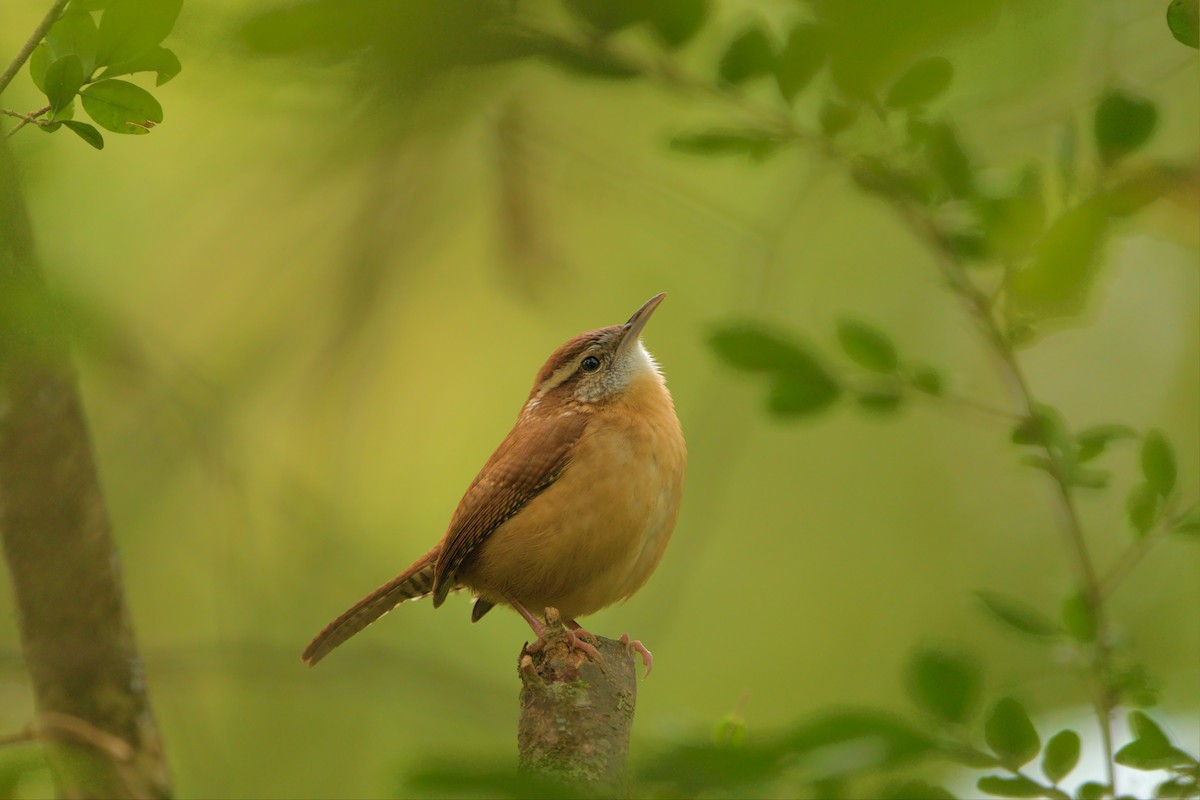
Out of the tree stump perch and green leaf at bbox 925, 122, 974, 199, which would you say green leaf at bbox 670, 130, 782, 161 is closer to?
green leaf at bbox 925, 122, 974, 199

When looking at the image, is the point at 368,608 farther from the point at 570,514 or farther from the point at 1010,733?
the point at 1010,733

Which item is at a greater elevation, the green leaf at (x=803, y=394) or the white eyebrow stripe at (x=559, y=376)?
the white eyebrow stripe at (x=559, y=376)

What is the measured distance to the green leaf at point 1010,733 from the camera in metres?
1.41

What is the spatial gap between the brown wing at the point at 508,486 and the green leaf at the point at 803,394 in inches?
85.3

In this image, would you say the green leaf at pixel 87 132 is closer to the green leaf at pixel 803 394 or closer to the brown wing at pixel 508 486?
the green leaf at pixel 803 394

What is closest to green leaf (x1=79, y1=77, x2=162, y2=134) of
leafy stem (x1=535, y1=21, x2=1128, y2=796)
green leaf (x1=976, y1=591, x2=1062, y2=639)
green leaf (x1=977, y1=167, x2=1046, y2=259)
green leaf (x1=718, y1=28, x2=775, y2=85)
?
leafy stem (x1=535, y1=21, x2=1128, y2=796)

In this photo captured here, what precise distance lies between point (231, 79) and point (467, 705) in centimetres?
304

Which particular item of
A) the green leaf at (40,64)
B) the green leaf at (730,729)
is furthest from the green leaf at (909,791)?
the green leaf at (40,64)

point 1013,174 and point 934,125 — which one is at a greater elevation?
point 1013,174

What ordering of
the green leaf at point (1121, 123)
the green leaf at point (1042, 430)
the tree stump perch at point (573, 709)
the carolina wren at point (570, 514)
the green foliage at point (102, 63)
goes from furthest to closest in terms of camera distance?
the carolina wren at point (570, 514) → the tree stump perch at point (573, 709) → the green leaf at point (1042, 430) → the green leaf at point (1121, 123) → the green foliage at point (102, 63)

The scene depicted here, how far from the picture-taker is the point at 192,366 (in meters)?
3.96

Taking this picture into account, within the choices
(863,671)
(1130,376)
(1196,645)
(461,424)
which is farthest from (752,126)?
(1130,376)

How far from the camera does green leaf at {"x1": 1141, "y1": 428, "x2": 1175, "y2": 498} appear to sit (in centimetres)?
163

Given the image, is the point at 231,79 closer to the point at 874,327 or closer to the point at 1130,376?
the point at 874,327
